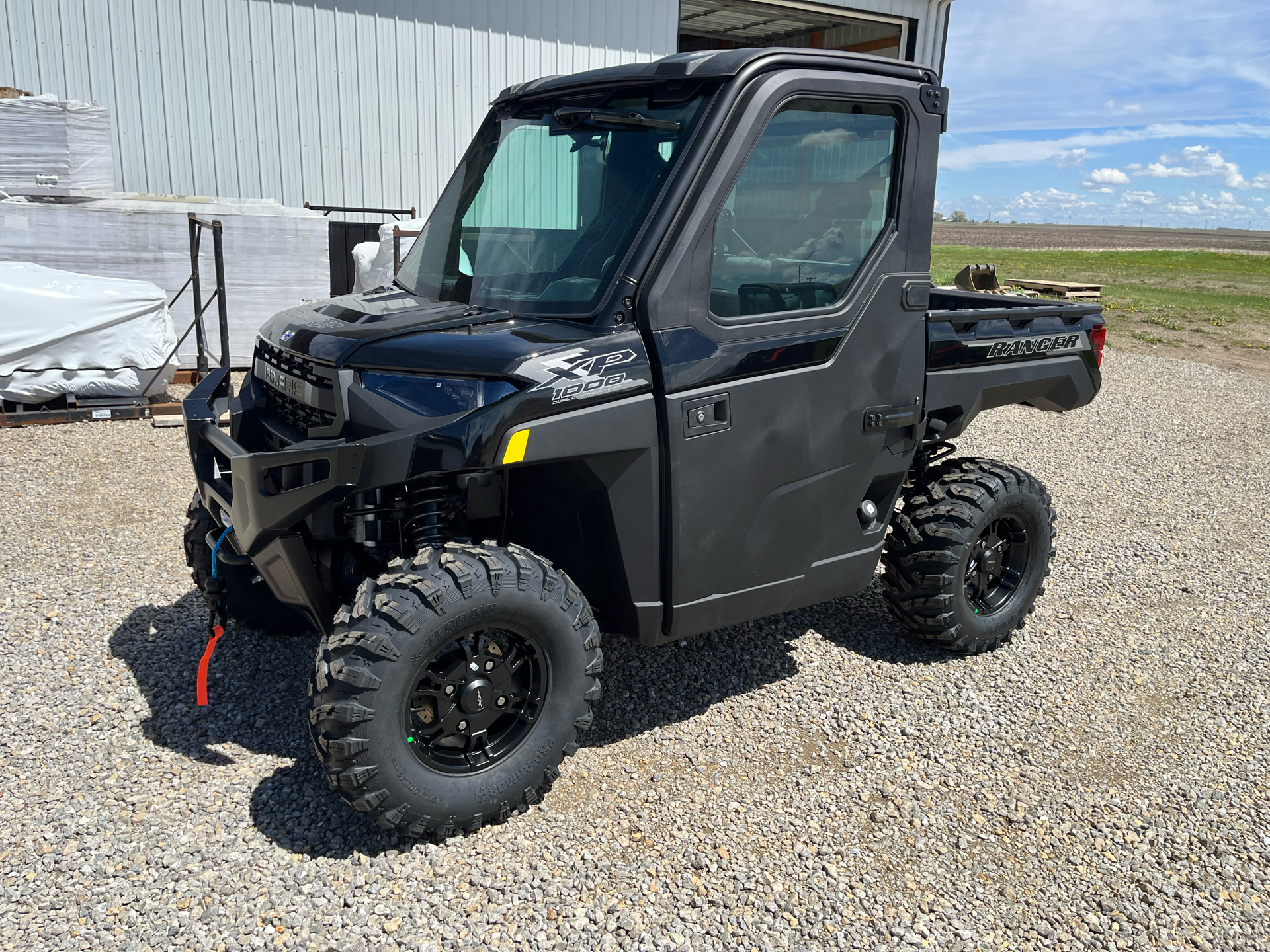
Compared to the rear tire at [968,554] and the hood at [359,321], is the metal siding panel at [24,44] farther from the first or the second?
the rear tire at [968,554]

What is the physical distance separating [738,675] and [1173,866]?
69.5 inches

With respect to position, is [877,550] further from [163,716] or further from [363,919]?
[163,716]

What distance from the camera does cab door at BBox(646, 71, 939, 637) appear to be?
126 inches

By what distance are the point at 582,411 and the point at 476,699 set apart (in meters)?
0.96

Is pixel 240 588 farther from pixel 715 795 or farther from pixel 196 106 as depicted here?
pixel 196 106

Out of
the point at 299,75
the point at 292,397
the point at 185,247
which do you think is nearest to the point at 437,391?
the point at 292,397

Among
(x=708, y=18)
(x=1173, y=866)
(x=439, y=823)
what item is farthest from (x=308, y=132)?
(x=1173, y=866)

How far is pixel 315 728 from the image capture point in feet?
9.69

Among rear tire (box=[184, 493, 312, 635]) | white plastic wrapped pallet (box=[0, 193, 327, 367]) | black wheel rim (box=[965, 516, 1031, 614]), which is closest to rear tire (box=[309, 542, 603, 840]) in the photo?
rear tire (box=[184, 493, 312, 635])

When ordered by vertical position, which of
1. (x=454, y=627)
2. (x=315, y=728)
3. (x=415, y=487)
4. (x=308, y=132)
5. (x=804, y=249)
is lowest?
(x=315, y=728)

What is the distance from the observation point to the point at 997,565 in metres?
4.70

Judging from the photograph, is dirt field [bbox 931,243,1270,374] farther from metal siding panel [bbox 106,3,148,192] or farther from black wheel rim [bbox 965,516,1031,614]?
metal siding panel [bbox 106,3,148,192]

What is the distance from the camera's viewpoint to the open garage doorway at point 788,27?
48.3 ft

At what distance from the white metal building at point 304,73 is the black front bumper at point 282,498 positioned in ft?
30.8
